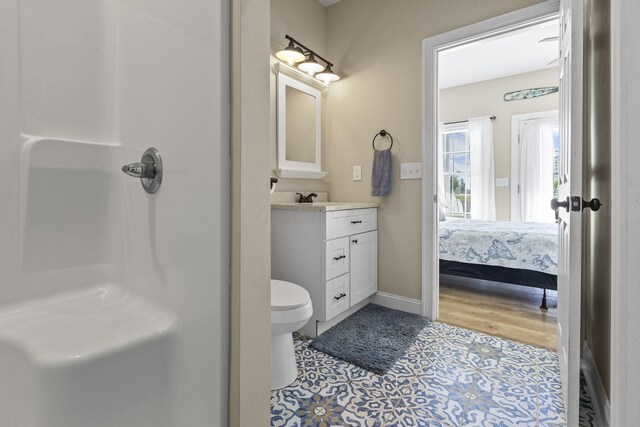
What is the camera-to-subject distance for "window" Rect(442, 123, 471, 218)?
539 centimetres

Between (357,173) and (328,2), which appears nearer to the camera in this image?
(357,173)

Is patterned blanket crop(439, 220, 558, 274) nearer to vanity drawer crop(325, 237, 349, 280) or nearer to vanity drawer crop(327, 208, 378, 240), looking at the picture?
vanity drawer crop(327, 208, 378, 240)

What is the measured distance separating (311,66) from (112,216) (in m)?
2.18

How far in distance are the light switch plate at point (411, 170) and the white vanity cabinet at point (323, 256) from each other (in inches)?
17.5

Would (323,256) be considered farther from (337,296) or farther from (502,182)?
(502,182)

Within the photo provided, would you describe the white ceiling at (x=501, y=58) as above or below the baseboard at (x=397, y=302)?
above

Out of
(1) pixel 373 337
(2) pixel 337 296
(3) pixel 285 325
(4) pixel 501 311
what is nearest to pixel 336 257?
(2) pixel 337 296

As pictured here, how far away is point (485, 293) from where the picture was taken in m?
3.09

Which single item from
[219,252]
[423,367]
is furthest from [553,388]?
[219,252]

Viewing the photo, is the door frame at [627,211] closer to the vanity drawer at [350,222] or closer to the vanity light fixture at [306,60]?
the vanity drawer at [350,222]

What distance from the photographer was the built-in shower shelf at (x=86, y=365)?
60 cm

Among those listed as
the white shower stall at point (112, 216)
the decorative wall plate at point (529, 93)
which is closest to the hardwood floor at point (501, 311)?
the white shower stall at point (112, 216)

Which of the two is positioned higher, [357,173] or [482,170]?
[482,170]

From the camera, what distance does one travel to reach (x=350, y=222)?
2334 millimetres
